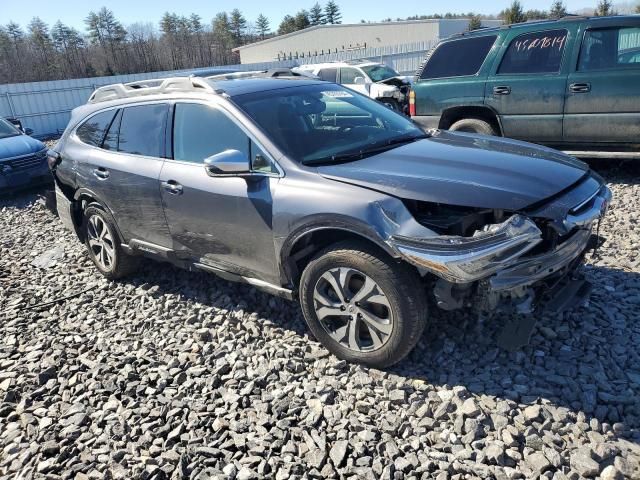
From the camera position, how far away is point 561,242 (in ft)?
9.72

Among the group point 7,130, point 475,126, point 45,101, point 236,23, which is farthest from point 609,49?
point 236,23

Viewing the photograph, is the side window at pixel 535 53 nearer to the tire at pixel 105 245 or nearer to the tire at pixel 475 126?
the tire at pixel 475 126

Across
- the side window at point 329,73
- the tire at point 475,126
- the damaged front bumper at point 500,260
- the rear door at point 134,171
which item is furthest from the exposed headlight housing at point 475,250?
the side window at point 329,73

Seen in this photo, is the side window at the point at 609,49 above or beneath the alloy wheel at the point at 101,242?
above

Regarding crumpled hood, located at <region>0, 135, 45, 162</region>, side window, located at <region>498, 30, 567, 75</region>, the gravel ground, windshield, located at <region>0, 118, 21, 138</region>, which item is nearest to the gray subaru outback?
the gravel ground

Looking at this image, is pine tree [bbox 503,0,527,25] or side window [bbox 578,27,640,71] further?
pine tree [bbox 503,0,527,25]

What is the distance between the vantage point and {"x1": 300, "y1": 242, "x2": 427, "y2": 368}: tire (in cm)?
294

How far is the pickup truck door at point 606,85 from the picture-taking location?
19.9 feet

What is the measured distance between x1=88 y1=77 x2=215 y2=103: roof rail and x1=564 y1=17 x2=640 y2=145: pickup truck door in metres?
4.80

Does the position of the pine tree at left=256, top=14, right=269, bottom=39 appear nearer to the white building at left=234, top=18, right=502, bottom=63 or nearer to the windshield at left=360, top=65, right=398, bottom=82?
the white building at left=234, top=18, right=502, bottom=63

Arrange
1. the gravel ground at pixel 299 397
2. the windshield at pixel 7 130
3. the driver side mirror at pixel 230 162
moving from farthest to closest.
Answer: the windshield at pixel 7 130
the driver side mirror at pixel 230 162
the gravel ground at pixel 299 397

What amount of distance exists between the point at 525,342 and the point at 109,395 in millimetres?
2715

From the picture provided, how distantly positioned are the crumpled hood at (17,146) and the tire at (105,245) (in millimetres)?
5111

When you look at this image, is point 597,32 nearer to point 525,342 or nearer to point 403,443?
point 525,342
